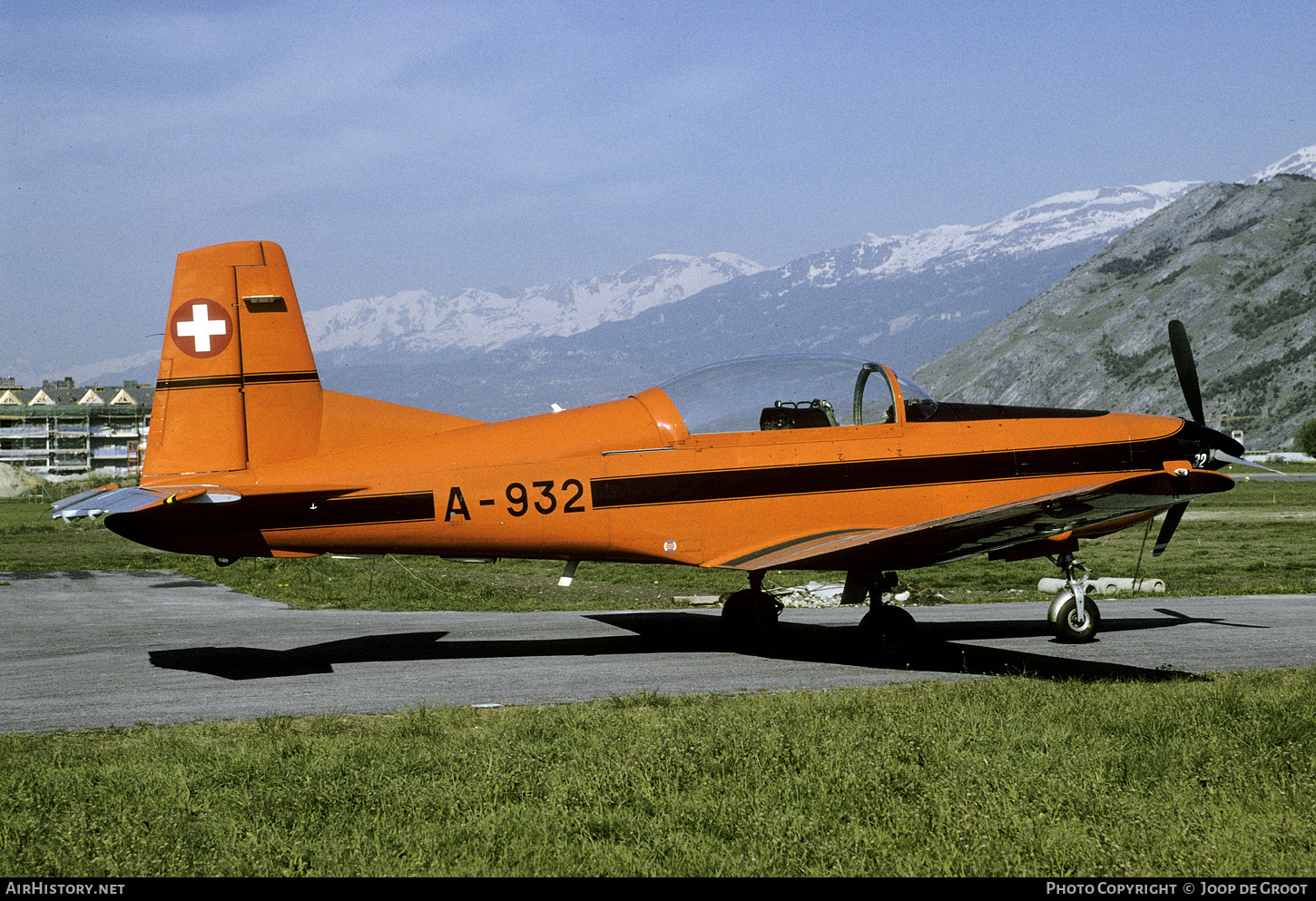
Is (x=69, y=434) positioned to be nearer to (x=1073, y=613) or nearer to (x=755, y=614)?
(x=755, y=614)

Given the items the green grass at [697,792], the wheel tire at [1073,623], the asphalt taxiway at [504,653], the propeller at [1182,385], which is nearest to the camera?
the green grass at [697,792]

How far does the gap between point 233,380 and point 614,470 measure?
3886 mm

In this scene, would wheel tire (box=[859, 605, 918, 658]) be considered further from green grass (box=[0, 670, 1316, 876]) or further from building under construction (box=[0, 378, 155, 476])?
building under construction (box=[0, 378, 155, 476])

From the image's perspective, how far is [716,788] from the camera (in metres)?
5.65

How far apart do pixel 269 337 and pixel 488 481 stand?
2.69m

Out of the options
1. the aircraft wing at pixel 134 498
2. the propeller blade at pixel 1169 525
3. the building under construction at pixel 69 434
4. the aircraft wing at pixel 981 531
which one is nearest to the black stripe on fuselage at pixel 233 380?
the aircraft wing at pixel 134 498

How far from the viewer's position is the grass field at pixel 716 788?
184 inches

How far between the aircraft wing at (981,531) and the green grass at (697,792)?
2.00 m

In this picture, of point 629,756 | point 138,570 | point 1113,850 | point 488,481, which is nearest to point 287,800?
point 629,756

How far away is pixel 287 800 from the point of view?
545 cm

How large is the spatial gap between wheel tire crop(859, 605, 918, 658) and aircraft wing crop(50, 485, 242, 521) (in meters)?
6.33

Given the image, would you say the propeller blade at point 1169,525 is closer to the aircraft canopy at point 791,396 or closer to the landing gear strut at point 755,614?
the aircraft canopy at point 791,396

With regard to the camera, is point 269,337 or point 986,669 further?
point 269,337
